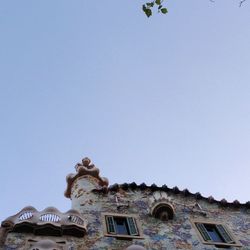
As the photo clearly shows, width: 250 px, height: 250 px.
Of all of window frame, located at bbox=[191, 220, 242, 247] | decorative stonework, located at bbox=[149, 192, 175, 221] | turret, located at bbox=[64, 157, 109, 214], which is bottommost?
window frame, located at bbox=[191, 220, 242, 247]

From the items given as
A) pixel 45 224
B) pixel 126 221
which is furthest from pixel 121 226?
pixel 45 224

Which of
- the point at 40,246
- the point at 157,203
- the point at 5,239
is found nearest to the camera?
the point at 40,246

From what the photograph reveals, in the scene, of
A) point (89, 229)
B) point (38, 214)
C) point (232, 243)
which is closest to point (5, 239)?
point (38, 214)

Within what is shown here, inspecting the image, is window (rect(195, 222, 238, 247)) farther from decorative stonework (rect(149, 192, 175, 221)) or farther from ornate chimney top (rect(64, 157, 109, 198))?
ornate chimney top (rect(64, 157, 109, 198))

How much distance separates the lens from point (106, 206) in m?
11.8

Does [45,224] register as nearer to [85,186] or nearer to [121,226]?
[121,226]

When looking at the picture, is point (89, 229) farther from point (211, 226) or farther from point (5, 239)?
point (211, 226)

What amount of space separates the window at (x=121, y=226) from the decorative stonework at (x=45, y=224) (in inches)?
24.5

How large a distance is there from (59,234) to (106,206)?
2.11 meters

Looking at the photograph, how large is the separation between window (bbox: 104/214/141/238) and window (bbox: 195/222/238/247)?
62.2 inches

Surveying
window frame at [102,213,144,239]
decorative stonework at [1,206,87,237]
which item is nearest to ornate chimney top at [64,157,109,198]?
window frame at [102,213,144,239]

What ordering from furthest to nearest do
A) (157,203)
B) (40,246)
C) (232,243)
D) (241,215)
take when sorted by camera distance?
(241,215)
(157,203)
(232,243)
(40,246)

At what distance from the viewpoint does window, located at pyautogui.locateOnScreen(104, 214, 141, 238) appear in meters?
10.4

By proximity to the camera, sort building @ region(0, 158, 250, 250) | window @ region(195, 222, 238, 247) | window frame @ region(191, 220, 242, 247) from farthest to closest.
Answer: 1. window @ region(195, 222, 238, 247)
2. window frame @ region(191, 220, 242, 247)
3. building @ region(0, 158, 250, 250)
